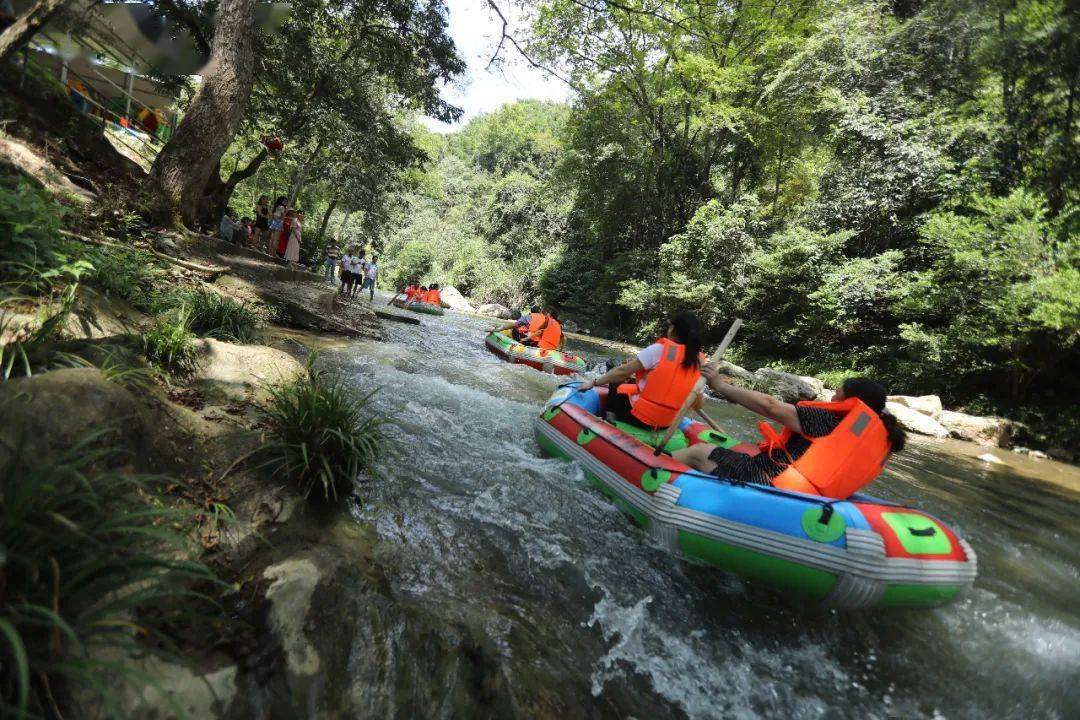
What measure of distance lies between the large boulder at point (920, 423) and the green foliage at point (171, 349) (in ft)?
44.0

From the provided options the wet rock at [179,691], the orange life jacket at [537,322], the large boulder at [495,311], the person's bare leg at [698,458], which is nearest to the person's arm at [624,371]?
the person's bare leg at [698,458]

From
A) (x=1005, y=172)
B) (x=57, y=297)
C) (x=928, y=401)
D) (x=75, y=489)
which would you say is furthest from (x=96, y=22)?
(x=1005, y=172)

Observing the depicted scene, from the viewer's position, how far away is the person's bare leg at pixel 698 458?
4441 millimetres

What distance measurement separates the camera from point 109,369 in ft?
8.47

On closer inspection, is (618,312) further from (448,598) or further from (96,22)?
(448,598)

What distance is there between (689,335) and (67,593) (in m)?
4.41

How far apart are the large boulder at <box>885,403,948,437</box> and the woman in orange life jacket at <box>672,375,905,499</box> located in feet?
32.4

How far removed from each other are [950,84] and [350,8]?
1771cm

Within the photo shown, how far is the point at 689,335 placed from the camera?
479cm

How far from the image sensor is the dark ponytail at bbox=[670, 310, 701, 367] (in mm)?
4785

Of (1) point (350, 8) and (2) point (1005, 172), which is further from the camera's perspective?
(2) point (1005, 172)

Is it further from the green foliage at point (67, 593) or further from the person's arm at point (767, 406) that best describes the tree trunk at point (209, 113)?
the person's arm at point (767, 406)

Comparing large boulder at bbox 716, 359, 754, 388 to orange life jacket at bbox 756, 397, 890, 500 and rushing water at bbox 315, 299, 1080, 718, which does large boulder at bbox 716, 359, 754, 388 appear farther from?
orange life jacket at bbox 756, 397, 890, 500

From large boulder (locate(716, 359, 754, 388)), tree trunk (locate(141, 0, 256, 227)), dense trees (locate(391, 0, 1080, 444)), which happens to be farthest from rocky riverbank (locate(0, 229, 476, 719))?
large boulder (locate(716, 359, 754, 388))
